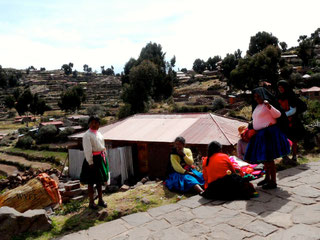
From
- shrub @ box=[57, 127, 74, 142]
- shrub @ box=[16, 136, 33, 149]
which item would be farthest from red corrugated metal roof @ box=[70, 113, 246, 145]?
shrub @ box=[16, 136, 33, 149]

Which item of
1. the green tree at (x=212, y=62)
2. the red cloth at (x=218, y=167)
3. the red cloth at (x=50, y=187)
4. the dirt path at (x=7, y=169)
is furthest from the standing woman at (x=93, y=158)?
the green tree at (x=212, y=62)

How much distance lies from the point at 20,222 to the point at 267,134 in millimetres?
3950

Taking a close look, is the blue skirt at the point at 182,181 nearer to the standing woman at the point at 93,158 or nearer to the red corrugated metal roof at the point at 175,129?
the standing woman at the point at 93,158

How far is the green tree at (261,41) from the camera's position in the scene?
46750mm

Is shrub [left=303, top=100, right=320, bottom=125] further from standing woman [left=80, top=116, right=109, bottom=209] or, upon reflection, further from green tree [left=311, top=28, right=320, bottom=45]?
green tree [left=311, top=28, right=320, bottom=45]

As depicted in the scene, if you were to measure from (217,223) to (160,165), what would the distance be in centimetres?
699

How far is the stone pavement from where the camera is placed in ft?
10.7

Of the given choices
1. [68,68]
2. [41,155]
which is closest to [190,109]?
[41,155]

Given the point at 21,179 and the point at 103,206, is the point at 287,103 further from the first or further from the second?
the point at 21,179

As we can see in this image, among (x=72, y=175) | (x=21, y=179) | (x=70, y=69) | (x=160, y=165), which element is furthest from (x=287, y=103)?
(x=70, y=69)

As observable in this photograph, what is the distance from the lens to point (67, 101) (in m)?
52.2

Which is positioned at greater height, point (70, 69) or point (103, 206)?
point (70, 69)

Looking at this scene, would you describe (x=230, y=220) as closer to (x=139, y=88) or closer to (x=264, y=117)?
(x=264, y=117)

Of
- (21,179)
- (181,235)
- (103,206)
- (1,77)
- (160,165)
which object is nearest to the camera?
(181,235)
